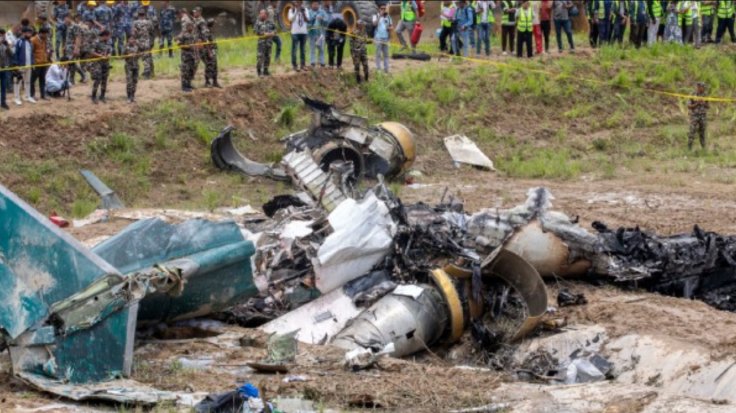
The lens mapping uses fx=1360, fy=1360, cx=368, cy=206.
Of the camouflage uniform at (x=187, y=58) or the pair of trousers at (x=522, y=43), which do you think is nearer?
the camouflage uniform at (x=187, y=58)

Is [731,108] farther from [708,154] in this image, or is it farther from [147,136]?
[147,136]

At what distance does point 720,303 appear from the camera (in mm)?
15297

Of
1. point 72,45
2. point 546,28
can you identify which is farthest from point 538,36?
point 72,45

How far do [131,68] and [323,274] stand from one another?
34.5ft

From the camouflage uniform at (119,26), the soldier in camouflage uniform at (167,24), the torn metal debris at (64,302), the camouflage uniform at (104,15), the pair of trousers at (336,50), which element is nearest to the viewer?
the torn metal debris at (64,302)

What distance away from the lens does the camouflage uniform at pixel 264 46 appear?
1020 inches

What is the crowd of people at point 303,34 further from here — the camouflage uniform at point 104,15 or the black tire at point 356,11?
the black tire at point 356,11

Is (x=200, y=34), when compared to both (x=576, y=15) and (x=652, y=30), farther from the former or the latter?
(x=652, y=30)

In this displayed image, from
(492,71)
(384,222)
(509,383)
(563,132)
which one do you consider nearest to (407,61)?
(492,71)

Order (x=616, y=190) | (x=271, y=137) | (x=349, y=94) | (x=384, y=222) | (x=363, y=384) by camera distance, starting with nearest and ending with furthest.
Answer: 1. (x=363, y=384)
2. (x=384, y=222)
3. (x=616, y=190)
4. (x=271, y=137)
5. (x=349, y=94)

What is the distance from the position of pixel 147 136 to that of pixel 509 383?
12791 millimetres

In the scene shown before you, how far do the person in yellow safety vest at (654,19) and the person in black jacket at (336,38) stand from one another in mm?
8148

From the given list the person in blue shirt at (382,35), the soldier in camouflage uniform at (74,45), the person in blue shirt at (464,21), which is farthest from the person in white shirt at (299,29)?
the soldier in camouflage uniform at (74,45)

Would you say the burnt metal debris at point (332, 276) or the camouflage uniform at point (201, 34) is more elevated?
the camouflage uniform at point (201, 34)
